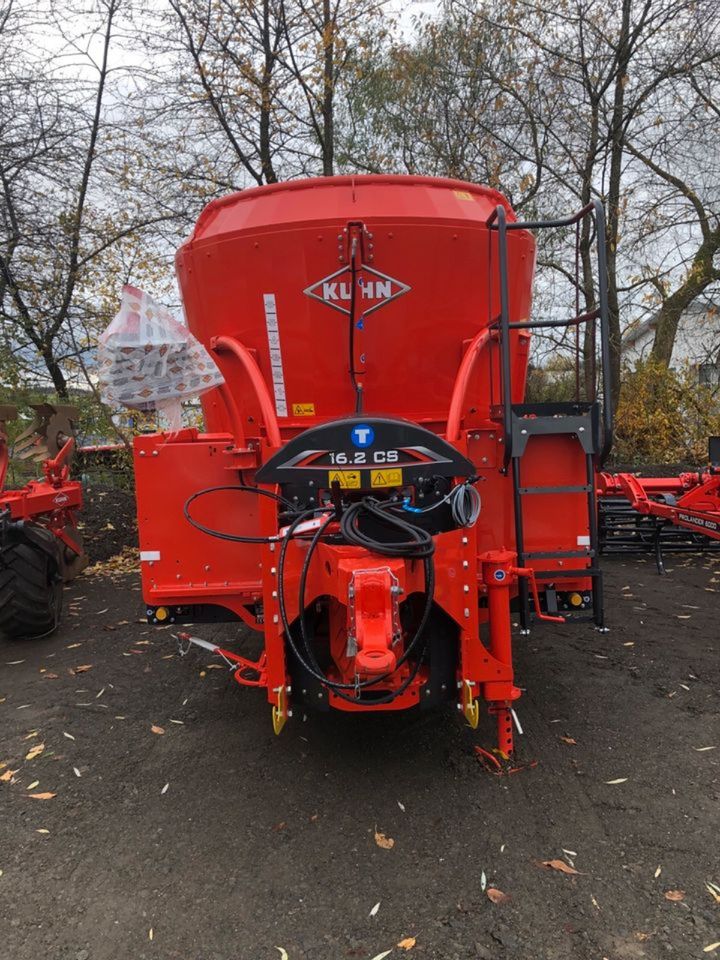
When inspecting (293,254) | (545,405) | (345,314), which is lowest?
(545,405)

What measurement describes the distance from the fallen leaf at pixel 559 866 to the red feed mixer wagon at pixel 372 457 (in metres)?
0.60

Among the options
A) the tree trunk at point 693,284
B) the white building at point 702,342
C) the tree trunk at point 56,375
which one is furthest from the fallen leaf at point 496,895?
the tree trunk at point 693,284

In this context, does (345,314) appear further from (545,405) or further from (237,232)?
(545,405)

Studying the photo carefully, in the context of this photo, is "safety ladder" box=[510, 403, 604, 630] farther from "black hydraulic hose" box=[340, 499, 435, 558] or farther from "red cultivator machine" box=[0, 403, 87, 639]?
"red cultivator machine" box=[0, 403, 87, 639]

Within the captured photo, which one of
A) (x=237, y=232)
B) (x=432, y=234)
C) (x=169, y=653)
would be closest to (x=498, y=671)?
(x=432, y=234)

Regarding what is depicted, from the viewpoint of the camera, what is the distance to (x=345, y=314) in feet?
11.6

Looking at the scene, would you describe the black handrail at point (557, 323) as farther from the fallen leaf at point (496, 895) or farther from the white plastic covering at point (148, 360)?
the fallen leaf at point (496, 895)

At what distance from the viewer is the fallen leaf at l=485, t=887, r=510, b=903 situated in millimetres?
2346

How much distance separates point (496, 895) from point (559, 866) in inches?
11.5

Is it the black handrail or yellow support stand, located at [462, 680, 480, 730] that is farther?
the black handrail

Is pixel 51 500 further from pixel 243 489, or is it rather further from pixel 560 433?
pixel 560 433

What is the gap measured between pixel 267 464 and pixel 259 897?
5.29ft

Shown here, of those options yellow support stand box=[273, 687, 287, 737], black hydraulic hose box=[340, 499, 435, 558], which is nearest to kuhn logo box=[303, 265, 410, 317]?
black hydraulic hose box=[340, 499, 435, 558]

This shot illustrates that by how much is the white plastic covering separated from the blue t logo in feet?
2.59
